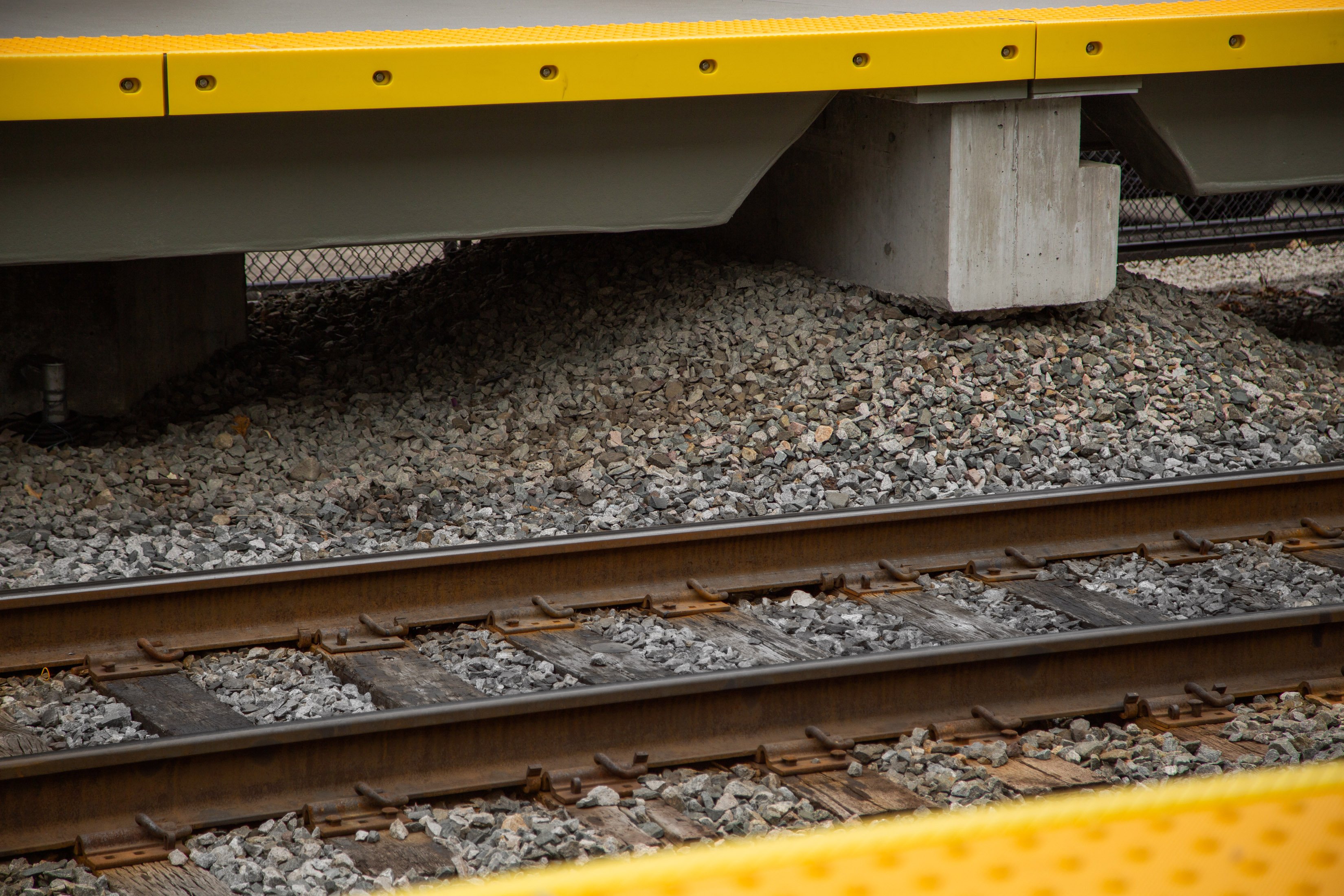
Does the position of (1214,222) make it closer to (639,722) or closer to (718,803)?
(639,722)

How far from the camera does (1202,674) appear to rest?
14.6 ft

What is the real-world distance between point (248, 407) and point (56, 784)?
4080mm

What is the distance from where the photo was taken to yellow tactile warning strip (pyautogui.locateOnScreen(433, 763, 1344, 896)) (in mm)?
1506

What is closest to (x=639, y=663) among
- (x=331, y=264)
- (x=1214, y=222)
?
(x=331, y=264)

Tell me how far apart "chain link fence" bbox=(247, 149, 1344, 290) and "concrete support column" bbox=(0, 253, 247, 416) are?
3.21m

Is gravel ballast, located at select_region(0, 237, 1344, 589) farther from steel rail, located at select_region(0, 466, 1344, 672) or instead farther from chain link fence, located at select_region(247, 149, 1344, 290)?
chain link fence, located at select_region(247, 149, 1344, 290)

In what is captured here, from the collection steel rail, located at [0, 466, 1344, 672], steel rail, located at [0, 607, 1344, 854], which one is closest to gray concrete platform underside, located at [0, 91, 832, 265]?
steel rail, located at [0, 466, 1344, 672]

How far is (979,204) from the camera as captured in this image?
7137 millimetres

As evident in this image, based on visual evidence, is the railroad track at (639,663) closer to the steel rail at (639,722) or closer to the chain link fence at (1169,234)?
the steel rail at (639,722)

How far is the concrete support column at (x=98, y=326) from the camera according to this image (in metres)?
7.53

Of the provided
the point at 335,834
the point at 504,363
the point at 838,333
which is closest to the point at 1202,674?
the point at 335,834

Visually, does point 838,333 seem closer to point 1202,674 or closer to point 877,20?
point 877,20

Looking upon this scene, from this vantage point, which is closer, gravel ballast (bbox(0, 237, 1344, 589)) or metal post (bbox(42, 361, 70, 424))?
gravel ballast (bbox(0, 237, 1344, 589))

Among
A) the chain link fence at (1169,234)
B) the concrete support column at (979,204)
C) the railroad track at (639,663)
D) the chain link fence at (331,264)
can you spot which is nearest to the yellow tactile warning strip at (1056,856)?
the railroad track at (639,663)
